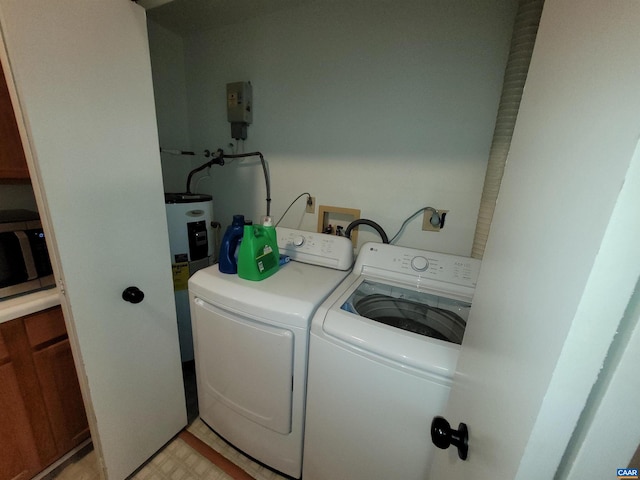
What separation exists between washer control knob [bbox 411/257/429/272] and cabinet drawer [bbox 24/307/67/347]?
1.71 metres

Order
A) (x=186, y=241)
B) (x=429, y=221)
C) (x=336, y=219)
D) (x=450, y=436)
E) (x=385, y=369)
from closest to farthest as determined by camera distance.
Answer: (x=450, y=436)
(x=385, y=369)
(x=429, y=221)
(x=186, y=241)
(x=336, y=219)

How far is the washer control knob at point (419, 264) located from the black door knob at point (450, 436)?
0.81 meters

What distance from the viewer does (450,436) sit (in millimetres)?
566

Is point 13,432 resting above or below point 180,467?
above

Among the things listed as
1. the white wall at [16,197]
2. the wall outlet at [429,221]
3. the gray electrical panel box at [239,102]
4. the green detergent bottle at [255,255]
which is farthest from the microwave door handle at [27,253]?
the wall outlet at [429,221]

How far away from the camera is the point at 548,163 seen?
0.39m

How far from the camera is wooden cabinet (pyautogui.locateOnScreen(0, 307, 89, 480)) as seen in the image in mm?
1038

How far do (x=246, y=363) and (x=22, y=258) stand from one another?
1036mm

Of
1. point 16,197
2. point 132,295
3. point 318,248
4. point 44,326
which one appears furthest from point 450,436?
point 16,197

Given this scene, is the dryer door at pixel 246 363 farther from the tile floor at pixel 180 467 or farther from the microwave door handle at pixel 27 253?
the microwave door handle at pixel 27 253

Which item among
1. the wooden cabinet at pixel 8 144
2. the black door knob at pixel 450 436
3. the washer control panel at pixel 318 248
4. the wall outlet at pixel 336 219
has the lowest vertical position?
the black door knob at pixel 450 436

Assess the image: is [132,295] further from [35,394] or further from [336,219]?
[336,219]

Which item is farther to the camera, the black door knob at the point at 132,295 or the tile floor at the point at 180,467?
the tile floor at the point at 180,467

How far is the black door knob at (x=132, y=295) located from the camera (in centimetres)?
107
